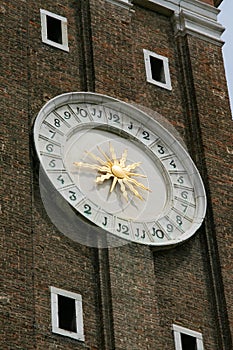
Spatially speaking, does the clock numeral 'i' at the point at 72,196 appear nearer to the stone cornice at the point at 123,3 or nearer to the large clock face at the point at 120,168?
the large clock face at the point at 120,168

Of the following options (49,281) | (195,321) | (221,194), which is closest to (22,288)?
(49,281)

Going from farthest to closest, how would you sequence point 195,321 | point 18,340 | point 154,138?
point 154,138
point 195,321
point 18,340

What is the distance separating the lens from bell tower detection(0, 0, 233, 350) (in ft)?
93.5

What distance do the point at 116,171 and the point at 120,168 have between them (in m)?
0.14

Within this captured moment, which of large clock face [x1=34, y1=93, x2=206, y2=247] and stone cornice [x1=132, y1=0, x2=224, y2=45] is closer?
large clock face [x1=34, y1=93, x2=206, y2=247]

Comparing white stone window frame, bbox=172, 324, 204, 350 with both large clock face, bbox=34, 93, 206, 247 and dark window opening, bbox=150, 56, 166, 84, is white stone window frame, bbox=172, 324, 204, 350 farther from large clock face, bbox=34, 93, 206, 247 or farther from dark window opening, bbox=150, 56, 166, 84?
dark window opening, bbox=150, 56, 166, 84

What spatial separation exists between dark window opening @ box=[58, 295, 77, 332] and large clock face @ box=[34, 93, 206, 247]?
5.75ft

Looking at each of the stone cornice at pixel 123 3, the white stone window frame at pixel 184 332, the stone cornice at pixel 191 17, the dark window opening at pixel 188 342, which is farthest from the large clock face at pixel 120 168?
the stone cornice at pixel 191 17

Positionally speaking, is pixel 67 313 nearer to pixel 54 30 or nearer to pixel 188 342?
pixel 188 342

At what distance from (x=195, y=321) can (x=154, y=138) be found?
3.90 metres

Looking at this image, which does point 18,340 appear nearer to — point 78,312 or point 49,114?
point 78,312

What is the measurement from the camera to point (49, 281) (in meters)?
28.5

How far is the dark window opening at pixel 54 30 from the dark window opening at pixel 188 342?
6354 millimetres

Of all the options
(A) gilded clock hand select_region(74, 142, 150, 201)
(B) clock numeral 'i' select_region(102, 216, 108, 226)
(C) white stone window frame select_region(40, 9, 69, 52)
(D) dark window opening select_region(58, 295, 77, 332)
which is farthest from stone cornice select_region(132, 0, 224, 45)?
(D) dark window opening select_region(58, 295, 77, 332)
